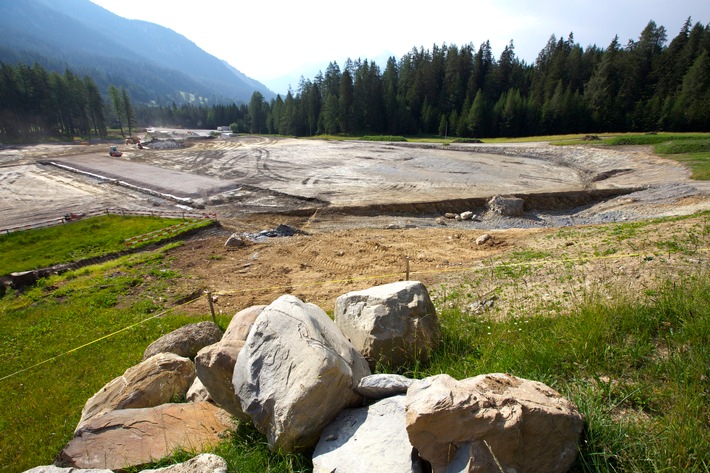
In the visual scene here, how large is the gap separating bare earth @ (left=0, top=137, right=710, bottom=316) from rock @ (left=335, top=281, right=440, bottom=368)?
2653 mm

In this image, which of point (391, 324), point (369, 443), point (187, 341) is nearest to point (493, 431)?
point (369, 443)

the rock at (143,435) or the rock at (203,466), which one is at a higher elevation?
the rock at (203,466)

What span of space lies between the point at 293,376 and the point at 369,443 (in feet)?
3.71

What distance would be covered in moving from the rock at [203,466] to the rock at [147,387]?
3288 millimetres

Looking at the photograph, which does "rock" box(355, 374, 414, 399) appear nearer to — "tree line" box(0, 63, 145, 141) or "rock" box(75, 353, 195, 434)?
"rock" box(75, 353, 195, 434)

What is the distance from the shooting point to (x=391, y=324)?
228 inches

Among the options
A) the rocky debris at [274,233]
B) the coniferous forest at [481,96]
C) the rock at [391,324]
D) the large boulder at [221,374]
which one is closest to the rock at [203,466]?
the large boulder at [221,374]

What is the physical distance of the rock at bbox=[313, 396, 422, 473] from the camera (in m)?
3.48

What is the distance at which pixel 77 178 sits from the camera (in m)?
40.8

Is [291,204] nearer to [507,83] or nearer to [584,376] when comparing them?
[584,376]

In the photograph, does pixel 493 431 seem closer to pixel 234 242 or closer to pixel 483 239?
pixel 483 239

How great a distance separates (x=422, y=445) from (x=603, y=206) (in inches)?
1120

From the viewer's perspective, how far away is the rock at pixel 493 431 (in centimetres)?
300

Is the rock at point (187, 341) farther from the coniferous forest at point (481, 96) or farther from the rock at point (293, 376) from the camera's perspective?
the coniferous forest at point (481, 96)
